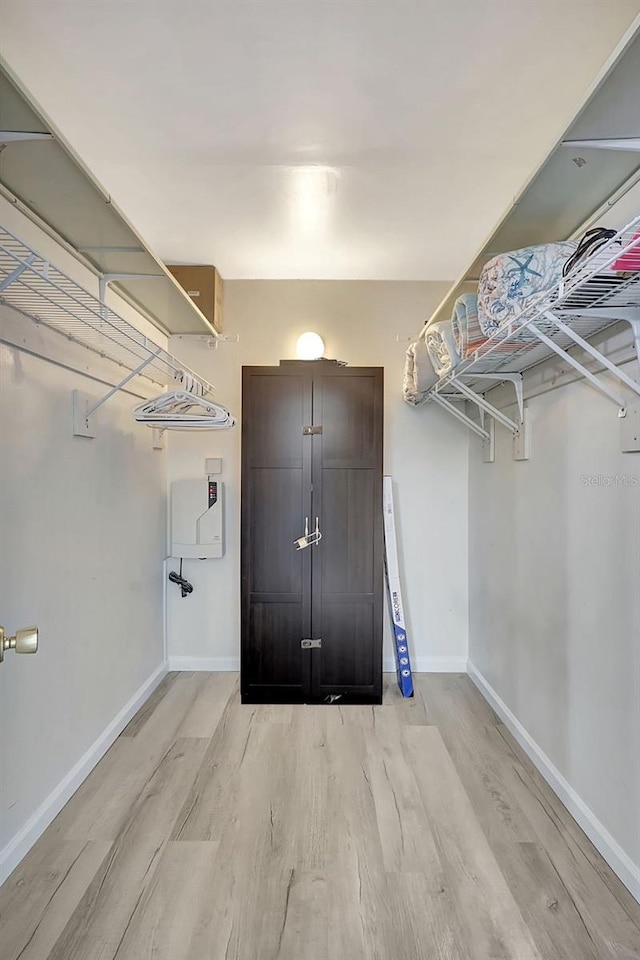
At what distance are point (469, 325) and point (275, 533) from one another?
1568mm

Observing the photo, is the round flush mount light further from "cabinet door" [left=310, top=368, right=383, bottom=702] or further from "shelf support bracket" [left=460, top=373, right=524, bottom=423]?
"shelf support bracket" [left=460, top=373, right=524, bottom=423]

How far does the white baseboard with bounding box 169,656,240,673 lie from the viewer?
354 cm

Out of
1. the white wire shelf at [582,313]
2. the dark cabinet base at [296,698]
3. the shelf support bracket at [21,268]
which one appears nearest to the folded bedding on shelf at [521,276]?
the white wire shelf at [582,313]

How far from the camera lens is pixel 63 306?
186 centimetres

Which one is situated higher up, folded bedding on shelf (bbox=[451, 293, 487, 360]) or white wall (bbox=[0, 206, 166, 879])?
folded bedding on shelf (bbox=[451, 293, 487, 360])

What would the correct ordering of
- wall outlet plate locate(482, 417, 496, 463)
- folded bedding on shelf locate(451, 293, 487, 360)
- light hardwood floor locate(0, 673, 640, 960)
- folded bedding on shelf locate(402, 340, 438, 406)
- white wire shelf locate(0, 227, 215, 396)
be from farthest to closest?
wall outlet plate locate(482, 417, 496, 463) → folded bedding on shelf locate(402, 340, 438, 406) → folded bedding on shelf locate(451, 293, 487, 360) → light hardwood floor locate(0, 673, 640, 960) → white wire shelf locate(0, 227, 215, 396)

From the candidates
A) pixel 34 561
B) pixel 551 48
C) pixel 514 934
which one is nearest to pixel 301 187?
pixel 551 48

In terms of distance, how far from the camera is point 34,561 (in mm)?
1923

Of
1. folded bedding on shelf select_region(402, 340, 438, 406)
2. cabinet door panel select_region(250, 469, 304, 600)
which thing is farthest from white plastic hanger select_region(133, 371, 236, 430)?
folded bedding on shelf select_region(402, 340, 438, 406)

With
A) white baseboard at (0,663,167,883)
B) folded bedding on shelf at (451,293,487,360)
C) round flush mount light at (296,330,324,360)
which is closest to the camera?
white baseboard at (0,663,167,883)

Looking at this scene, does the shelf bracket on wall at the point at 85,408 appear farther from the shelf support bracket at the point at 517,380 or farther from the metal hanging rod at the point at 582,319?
the shelf support bracket at the point at 517,380

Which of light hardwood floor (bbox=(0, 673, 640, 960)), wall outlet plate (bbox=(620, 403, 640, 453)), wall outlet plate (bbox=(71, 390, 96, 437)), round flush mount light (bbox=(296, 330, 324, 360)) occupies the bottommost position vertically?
light hardwood floor (bbox=(0, 673, 640, 960))

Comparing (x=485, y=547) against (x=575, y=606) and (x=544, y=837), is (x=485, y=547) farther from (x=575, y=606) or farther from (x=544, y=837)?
(x=544, y=837)

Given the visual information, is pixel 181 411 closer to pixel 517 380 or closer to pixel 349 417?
pixel 349 417
